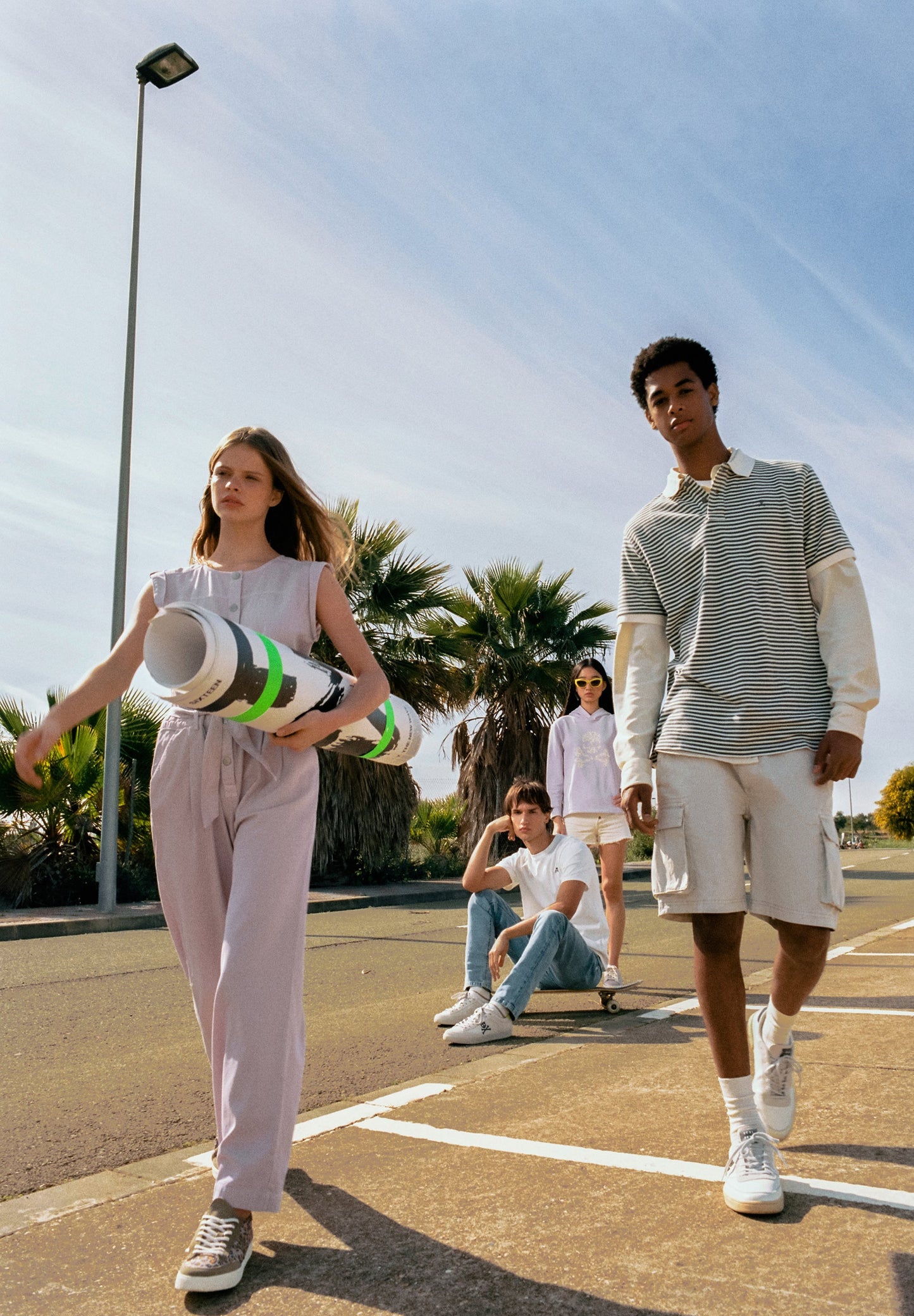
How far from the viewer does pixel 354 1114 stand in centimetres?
360

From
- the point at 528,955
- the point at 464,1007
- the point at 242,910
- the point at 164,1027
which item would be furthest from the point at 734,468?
the point at 164,1027

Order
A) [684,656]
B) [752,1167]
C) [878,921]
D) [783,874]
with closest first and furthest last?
[752,1167] < [783,874] < [684,656] < [878,921]

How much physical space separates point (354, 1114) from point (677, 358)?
2520mm

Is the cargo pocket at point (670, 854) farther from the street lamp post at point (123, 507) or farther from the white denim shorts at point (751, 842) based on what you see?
the street lamp post at point (123, 507)

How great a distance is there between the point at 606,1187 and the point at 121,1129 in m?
1.73

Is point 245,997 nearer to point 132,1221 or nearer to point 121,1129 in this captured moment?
point 132,1221

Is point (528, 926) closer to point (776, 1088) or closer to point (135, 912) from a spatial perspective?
point (776, 1088)

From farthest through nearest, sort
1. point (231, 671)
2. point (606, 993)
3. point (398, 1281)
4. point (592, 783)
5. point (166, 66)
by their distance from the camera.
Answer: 1. point (166, 66)
2. point (592, 783)
3. point (606, 993)
4. point (231, 671)
5. point (398, 1281)

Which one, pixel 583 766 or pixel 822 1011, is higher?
pixel 583 766

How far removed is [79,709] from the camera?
110 inches

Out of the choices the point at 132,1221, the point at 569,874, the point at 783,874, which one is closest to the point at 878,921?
the point at 569,874

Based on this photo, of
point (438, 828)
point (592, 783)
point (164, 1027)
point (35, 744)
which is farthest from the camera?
point (438, 828)

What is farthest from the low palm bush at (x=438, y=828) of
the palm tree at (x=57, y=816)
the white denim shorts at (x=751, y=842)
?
the white denim shorts at (x=751, y=842)

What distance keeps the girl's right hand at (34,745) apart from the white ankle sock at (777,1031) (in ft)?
6.62
